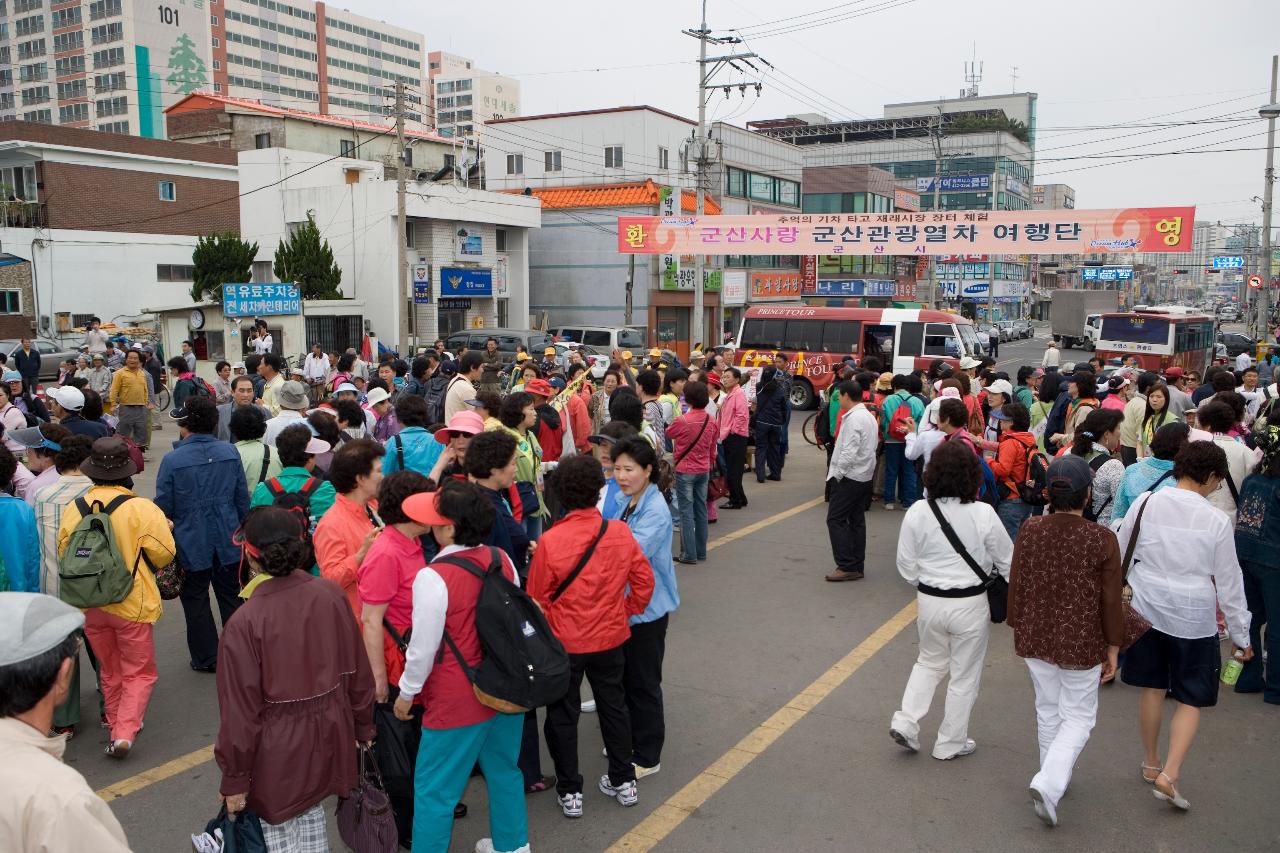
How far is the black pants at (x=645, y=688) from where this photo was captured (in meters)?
4.44

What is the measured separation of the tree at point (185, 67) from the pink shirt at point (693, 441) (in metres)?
88.1

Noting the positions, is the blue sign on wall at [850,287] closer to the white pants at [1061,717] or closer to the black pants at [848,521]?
the black pants at [848,521]

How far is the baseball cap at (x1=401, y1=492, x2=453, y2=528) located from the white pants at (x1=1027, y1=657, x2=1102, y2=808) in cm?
281

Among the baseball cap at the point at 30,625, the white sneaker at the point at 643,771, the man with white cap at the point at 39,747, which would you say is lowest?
the white sneaker at the point at 643,771

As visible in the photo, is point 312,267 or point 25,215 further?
point 25,215

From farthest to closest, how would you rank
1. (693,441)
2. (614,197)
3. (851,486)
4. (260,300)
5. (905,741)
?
(614,197), (260,300), (693,441), (851,486), (905,741)

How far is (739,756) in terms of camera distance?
4.91 metres

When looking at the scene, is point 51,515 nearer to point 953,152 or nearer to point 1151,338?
point 1151,338

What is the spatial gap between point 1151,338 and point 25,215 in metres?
37.2

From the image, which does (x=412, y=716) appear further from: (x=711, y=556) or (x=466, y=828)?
(x=711, y=556)

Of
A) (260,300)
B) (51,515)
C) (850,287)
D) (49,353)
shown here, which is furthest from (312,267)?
(850,287)

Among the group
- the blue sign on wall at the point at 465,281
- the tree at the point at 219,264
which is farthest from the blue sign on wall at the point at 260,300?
the tree at the point at 219,264

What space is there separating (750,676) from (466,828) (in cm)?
233

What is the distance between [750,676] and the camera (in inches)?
235
